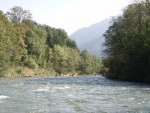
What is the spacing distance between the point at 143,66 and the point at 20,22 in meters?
76.3

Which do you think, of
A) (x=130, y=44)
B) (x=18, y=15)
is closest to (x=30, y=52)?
(x=18, y=15)

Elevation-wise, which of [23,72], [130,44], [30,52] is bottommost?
[23,72]

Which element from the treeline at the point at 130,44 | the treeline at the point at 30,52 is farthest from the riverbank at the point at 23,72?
the treeline at the point at 130,44

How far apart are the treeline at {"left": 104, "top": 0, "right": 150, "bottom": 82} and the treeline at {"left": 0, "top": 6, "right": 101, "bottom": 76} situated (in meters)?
30.8

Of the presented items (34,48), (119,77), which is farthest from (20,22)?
(119,77)

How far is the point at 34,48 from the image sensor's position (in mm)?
134625

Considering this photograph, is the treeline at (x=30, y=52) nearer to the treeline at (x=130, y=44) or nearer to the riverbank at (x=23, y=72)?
the riverbank at (x=23, y=72)

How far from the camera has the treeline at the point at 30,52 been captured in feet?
354

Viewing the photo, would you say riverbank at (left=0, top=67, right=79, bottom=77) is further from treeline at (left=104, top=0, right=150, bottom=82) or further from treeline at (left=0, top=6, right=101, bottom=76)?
treeline at (left=104, top=0, right=150, bottom=82)

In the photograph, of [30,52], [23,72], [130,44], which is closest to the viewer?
[130,44]

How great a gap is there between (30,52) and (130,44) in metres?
71.5

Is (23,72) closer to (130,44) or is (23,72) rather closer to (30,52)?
(30,52)

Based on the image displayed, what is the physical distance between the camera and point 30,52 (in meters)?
134

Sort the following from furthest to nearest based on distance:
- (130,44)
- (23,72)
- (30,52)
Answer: (30,52)
(23,72)
(130,44)
